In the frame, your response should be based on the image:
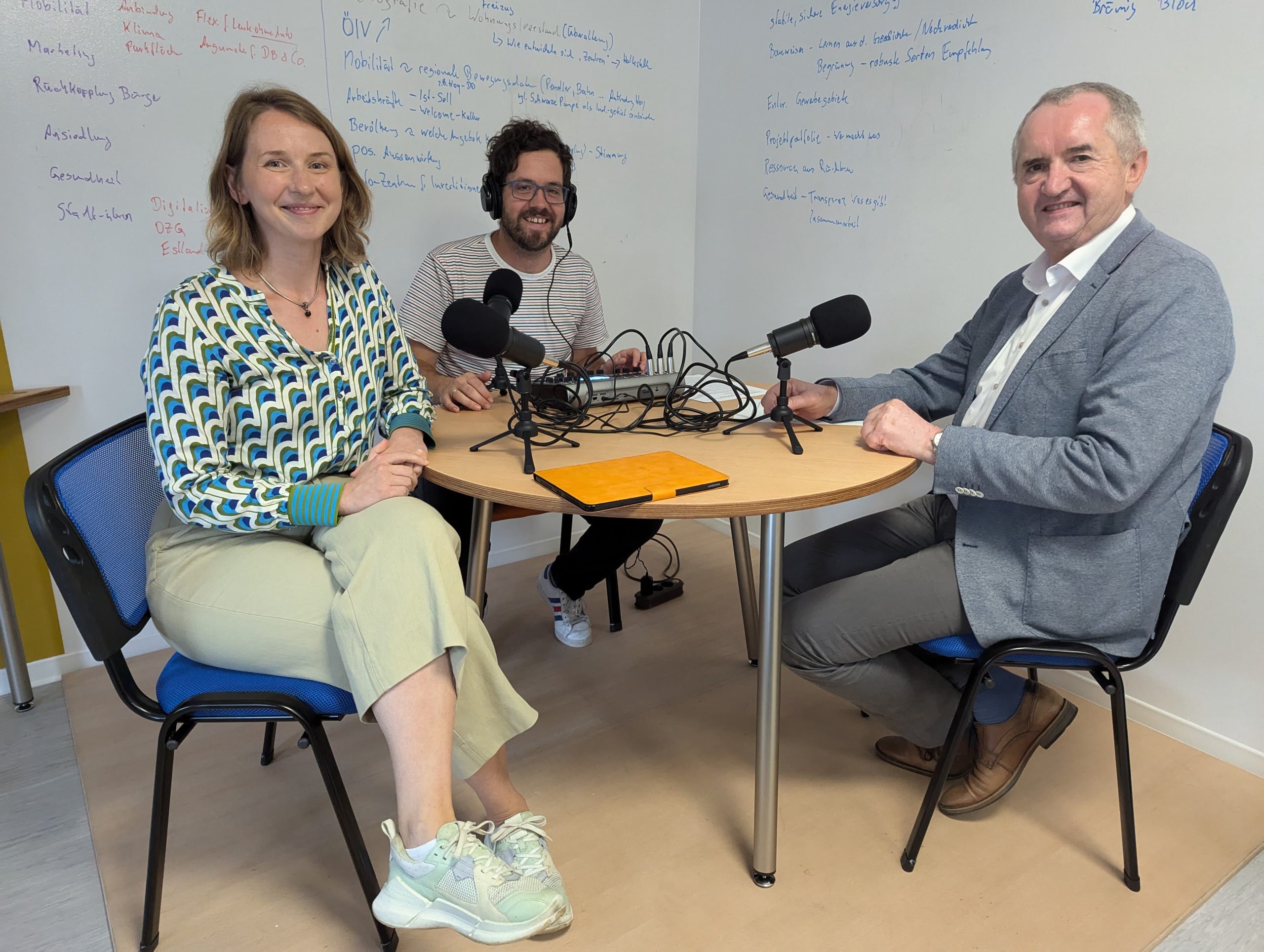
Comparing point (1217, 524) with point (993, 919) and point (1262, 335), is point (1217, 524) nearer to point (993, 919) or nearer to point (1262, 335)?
point (1262, 335)

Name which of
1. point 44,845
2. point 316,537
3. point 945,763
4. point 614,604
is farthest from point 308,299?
point 945,763

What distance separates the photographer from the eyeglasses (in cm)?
234

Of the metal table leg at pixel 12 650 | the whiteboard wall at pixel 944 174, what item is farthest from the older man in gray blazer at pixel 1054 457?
the metal table leg at pixel 12 650

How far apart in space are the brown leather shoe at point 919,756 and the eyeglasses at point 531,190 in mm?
1700

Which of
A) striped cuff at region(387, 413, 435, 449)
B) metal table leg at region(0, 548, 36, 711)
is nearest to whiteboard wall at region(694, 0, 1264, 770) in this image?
striped cuff at region(387, 413, 435, 449)

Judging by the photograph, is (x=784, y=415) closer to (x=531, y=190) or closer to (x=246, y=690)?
(x=246, y=690)

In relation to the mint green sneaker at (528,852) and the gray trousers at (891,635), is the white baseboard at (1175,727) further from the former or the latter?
the mint green sneaker at (528,852)

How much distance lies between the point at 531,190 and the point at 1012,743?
1850 millimetres

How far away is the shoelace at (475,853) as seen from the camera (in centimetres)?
125

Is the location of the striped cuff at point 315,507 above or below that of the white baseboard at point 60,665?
above

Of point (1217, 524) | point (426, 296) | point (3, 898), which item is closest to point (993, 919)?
point (1217, 524)

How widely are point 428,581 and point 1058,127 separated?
1325 millimetres

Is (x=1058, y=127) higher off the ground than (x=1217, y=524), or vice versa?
(x=1058, y=127)

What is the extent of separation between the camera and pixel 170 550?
1418 mm
